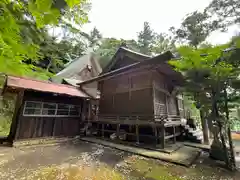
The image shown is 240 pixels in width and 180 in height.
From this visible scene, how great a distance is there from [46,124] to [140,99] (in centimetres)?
585

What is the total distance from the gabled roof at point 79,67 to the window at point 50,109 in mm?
6476

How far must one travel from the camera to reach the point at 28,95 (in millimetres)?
7672

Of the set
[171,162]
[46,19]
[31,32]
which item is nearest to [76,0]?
[46,19]

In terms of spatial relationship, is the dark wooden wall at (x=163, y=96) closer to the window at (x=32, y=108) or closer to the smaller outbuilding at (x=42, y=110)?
the smaller outbuilding at (x=42, y=110)

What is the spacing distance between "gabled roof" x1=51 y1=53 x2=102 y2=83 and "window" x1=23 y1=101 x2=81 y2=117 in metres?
6.48

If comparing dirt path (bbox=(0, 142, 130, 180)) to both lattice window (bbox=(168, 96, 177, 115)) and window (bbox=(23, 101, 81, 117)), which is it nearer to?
window (bbox=(23, 101, 81, 117))

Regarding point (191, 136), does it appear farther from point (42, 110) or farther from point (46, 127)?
point (42, 110)

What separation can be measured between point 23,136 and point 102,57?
581 inches

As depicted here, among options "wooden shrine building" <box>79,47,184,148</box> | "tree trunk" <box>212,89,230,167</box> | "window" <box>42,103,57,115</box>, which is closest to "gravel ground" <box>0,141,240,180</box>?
"tree trunk" <box>212,89,230,167</box>

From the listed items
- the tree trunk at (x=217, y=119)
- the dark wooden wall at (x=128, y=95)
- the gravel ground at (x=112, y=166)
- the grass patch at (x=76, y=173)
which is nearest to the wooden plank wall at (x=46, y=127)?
the gravel ground at (x=112, y=166)

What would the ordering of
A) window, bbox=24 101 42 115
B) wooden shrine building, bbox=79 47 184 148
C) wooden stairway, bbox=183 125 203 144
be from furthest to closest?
wooden stairway, bbox=183 125 203 144 → window, bbox=24 101 42 115 → wooden shrine building, bbox=79 47 184 148

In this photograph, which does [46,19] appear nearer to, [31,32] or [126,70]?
[31,32]

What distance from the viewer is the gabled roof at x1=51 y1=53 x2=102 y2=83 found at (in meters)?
15.9

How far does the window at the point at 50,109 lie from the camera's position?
7.69 metres
